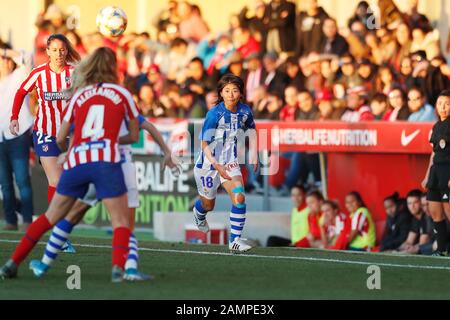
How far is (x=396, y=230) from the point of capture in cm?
1739

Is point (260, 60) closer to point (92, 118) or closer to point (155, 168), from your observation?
point (155, 168)

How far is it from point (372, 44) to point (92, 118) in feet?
34.2

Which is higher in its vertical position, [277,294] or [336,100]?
[336,100]

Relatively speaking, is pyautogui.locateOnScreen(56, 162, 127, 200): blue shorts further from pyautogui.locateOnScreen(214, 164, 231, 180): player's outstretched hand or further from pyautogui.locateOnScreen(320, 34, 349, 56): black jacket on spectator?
pyautogui.locateOnScreen(320, 34, 349, 56): black jacket on spectator

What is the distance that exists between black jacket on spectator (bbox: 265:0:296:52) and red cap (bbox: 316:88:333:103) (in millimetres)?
2400

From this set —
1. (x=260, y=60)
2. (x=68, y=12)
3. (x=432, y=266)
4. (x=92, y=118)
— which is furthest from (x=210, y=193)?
(x=68, y=12)

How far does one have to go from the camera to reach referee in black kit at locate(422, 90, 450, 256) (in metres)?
15.4

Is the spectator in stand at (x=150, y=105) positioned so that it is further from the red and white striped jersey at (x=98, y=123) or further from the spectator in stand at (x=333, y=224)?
the red and white striped jersey at (x=98, y=123)

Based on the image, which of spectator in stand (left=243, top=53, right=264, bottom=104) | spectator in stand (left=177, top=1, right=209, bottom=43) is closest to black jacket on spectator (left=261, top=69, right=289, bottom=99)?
spectator in stand (left=243, top=53, right=264, bottom=104)

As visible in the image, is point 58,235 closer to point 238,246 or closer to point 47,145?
point 47,145

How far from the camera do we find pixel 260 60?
2269 cm

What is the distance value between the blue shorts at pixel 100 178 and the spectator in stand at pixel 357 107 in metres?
8.22

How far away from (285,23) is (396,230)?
6285 mm
